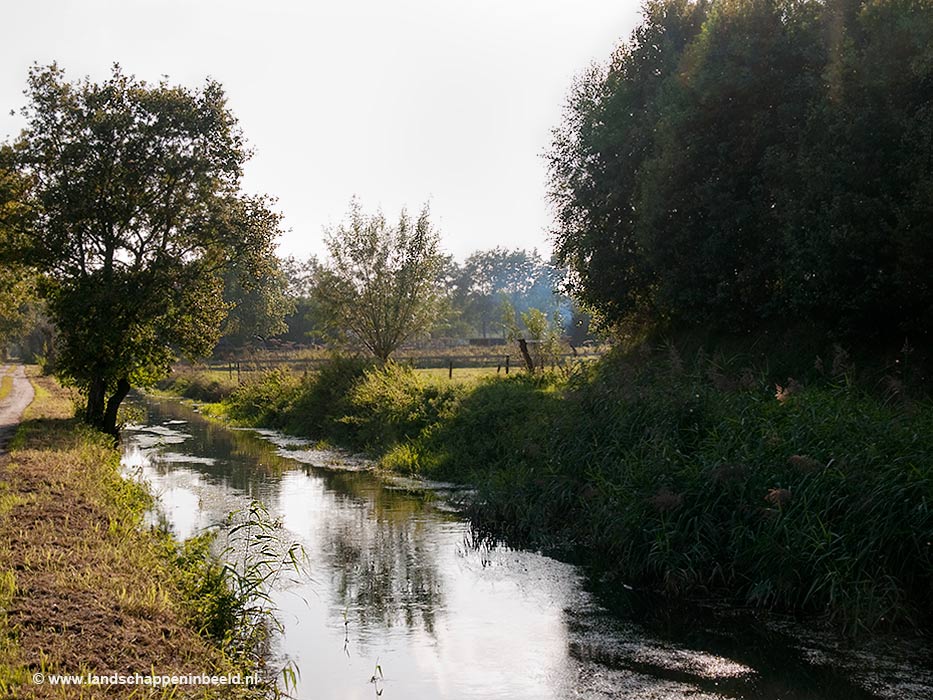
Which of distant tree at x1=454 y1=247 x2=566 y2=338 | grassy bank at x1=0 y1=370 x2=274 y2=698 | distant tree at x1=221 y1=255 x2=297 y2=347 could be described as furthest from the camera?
distant tree at x1=454 y1=247 x2=566 y2=338

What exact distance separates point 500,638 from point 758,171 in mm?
15173

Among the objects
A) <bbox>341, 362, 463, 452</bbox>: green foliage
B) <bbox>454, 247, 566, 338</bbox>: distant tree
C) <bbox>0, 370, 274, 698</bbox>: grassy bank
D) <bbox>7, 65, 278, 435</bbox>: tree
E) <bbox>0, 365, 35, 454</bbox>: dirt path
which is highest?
<bbox>454, 247, 566, 338</bbox>: distant tree

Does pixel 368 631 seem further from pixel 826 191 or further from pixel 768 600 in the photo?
pixel 826 191

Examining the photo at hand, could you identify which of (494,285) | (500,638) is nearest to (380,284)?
(500,638)

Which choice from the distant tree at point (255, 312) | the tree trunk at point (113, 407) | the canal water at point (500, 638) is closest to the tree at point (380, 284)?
the tree trunk at point (113, 407)

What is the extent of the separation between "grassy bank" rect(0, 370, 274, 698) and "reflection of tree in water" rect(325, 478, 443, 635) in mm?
1898

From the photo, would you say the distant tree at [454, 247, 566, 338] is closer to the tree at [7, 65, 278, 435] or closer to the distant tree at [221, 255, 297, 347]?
the distant tree at [221, 255, 297, 347]

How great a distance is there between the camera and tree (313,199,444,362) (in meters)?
43.6

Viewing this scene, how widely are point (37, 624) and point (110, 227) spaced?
1873cm

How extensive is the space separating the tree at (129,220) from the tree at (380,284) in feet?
56.3

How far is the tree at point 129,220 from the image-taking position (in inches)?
939

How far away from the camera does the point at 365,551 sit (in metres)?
14.3

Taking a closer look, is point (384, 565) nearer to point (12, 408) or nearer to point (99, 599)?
point (99, 599)

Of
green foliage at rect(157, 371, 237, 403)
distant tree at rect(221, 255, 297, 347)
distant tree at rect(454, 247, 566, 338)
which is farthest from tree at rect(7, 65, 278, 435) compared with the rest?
distant tree at rect(454, 247, 566, 338)
